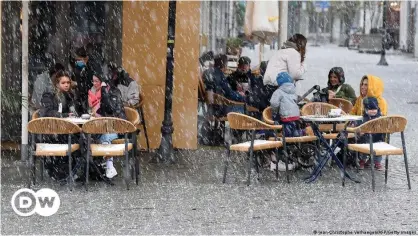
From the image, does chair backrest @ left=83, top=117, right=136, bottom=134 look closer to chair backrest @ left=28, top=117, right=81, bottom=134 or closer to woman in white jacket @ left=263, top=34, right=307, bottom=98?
chair backrest @ left=28, top=117, right=81, bottom=134

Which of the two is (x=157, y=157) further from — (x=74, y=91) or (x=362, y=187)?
(x=362, y=187)

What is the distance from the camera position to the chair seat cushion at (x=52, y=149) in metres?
10.6

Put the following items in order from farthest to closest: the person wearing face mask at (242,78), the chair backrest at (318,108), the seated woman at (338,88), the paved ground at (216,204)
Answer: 1. the person wearing face mask at (242,78)
2. the seated woman at (338,88)
3. the chair backrest at (318,108)
4. the paved ground at (216,204)

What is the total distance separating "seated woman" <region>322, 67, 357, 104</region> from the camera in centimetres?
1310

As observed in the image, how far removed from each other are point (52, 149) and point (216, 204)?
2.09 metres

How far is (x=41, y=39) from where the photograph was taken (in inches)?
555

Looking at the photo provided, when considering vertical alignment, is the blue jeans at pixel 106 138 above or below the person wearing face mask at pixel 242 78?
below

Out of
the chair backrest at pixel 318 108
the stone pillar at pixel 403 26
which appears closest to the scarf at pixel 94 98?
the chair backrest at pixel 318 108

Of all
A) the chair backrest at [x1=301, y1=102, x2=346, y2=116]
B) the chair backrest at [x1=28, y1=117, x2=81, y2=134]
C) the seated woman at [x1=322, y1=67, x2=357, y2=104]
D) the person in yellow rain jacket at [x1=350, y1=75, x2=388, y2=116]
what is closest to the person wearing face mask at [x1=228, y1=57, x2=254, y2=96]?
the seated woman at [x1=322, y1=67, x2=357, y2=104]

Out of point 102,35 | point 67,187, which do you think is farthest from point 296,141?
point 102,35

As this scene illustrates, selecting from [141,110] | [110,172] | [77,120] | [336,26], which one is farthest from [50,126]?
[336,26]

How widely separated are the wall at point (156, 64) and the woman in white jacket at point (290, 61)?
5.16 feet

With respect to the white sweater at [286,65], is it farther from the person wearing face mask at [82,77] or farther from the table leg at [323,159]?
the person wearing face mask at [82,77]

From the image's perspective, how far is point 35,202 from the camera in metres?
9.82
